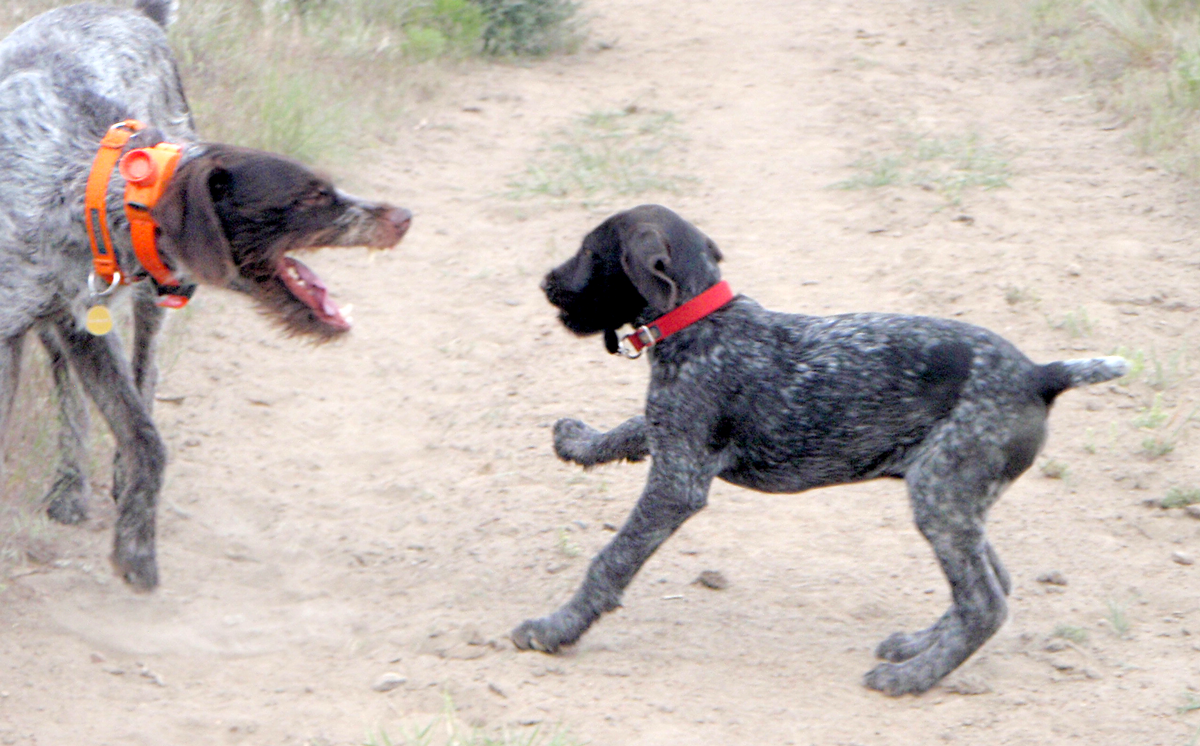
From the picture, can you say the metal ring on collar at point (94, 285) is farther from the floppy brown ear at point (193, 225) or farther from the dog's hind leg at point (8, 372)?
the dog's hind leg at point (8, 372)

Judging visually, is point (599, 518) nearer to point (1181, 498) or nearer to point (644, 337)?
point (644, 337)

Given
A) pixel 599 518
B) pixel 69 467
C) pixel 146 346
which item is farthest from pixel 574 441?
pixel 69 467

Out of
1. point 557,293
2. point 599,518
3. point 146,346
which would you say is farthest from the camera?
point 146,346

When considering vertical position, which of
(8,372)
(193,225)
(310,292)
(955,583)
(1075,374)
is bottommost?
(955,583)

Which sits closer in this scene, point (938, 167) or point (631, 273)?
point (631, 273)

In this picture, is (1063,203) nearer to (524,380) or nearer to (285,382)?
(524,380)

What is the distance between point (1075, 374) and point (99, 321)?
9.43 ft

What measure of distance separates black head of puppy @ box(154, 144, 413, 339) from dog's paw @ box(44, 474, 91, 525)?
1.08m

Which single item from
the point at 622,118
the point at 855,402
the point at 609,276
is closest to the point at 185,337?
the point at 609,276

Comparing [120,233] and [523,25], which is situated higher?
[120,233]

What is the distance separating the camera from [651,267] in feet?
→ 12.2

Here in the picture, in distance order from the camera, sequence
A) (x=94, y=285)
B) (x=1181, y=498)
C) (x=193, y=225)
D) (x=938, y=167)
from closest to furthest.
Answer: (x=193, y=225)
(x=94, y=285)
(x=1181, y=498)
(x=938, y=167)

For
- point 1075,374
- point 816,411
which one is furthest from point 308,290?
point 1075,374

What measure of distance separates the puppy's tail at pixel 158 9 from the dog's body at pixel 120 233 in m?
0.72
